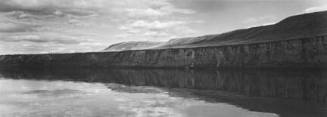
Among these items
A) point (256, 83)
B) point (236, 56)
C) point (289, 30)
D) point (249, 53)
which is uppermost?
point (289, 30)

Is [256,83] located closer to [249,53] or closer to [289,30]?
[249,53]

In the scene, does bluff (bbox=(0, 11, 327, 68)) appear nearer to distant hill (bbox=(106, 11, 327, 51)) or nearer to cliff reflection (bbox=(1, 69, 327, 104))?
distant hill (bbox=(106, 11, 327, 51))

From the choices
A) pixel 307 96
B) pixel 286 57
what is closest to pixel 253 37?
pixel 286 57

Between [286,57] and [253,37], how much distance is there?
45094 millimetres

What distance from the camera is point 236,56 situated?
92.5 meters

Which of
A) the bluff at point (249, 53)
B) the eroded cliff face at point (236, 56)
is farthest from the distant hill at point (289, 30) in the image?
the eroded cliff face at point (236, 56)

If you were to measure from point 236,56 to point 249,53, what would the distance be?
12.8 feet

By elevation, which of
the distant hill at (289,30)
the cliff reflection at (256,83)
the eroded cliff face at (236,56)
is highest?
the distant hill at (289,30)

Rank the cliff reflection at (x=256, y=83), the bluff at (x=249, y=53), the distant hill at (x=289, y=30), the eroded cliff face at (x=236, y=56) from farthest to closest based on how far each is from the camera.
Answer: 1. the distant hill at (x=289, y=30)
2. the bluff at (x=249, y=53)
3. the eroded cliff face at (x=236, y=56)
4. the cliff reflection at (x=256, y=83)

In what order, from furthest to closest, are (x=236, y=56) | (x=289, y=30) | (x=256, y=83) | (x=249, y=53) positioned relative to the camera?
1. (x=289, y=30)
2. (x=236, y=56)
3. (x=249, y=53)
4. (x=256, y=83)

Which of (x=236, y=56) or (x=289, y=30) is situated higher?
(x=289, y=30)

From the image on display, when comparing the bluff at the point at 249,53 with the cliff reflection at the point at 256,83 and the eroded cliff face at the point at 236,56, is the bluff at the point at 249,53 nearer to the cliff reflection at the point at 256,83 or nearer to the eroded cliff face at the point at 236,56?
the eroded cliff face at the point at 236,56

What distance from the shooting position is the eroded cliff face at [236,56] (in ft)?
251

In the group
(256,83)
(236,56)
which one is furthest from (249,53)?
(256,83)
